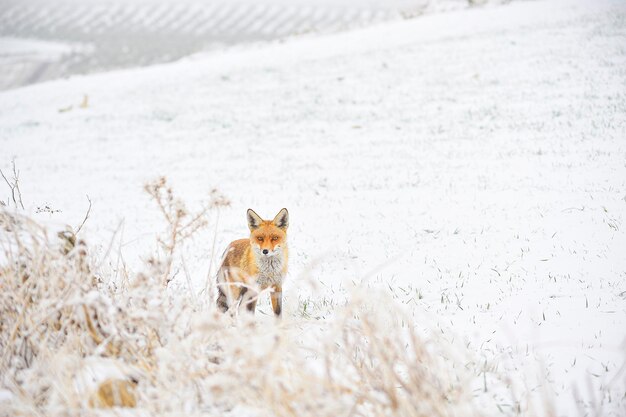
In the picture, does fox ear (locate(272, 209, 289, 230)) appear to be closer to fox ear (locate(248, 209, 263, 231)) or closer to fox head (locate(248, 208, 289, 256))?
fox head (locate(248, 208, 289, 256))

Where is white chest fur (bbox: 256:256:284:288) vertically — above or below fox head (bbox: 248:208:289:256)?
below

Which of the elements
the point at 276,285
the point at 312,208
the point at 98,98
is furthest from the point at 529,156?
the point at 98,98

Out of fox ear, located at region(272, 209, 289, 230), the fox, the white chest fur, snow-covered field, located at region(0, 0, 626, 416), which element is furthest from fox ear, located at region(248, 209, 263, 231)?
snow-covered field, located at region(0, 0, 626, 416)

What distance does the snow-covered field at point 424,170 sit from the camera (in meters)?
4.47

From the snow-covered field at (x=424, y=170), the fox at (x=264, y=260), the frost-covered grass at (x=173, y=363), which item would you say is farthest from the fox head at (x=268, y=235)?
the frost-covered grass at (x=173, y=363)

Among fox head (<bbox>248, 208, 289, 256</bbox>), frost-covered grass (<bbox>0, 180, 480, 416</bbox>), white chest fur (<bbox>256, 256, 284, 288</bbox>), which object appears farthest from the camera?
white chest fur (<bbox>256, 256, 284, 288</bbox>)

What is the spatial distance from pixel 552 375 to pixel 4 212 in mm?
4339

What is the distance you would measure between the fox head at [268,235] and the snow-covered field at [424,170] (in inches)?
23.0

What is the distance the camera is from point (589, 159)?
9.32 meters

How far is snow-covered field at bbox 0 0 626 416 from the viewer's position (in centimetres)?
447

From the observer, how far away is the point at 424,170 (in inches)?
425

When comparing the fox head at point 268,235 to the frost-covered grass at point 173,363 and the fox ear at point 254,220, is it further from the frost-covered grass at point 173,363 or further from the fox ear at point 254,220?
the frost-covered grass at point 173,363

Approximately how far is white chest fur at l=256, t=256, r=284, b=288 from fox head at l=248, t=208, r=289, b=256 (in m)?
0.10

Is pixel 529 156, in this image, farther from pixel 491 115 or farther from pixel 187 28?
pixel 187 28
